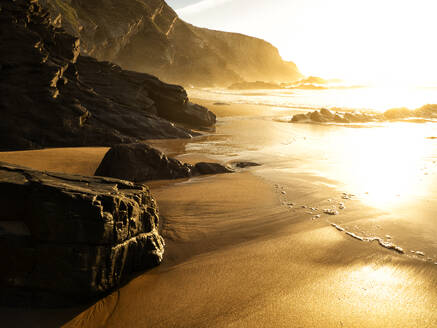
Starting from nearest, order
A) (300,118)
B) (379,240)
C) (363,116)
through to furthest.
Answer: (379,240) → (300,118) → (363,116)

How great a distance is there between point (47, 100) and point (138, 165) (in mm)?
4520

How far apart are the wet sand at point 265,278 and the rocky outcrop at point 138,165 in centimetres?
150

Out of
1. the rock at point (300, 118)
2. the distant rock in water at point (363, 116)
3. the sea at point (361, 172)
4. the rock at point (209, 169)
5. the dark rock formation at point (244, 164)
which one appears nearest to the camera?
the sea at point (361, 172)

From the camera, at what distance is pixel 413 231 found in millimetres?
3439

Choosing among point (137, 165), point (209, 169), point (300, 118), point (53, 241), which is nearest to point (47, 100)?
point (137, 165)

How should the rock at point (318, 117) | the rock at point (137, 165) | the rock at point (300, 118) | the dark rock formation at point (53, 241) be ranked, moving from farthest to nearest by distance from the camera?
the rock at point (300, 118) → the rock at point (318, 117) → the rock at point (137, 165) → the dark rock formation at point (53, 241)

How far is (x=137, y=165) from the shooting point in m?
5.79

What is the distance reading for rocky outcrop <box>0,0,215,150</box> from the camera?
7.68 m

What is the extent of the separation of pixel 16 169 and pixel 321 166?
20.3 feet

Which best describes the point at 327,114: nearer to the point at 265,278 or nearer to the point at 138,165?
the point at 138,165

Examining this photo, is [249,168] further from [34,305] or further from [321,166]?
[34,305]

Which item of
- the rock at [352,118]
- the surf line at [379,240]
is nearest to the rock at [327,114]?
the rock at [352,118]

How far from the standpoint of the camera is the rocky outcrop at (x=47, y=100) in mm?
7680

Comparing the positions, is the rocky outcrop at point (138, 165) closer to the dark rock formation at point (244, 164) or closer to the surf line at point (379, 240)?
the dark rock formation at point (244, 164)
